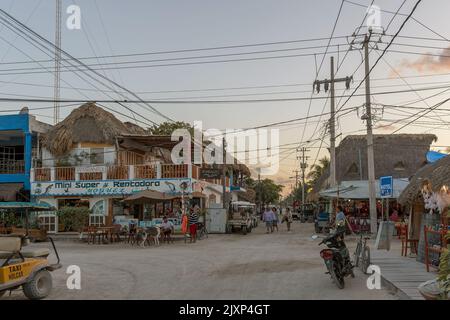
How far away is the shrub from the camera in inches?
1102

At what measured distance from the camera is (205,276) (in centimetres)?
1173

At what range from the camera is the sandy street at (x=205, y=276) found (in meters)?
9.41

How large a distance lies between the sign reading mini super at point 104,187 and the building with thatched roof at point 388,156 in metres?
16.3

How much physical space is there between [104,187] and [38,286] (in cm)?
1945

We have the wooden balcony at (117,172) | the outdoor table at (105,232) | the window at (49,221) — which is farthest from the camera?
the window at (49,221)

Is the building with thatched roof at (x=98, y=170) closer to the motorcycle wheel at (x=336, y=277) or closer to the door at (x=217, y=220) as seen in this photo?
the door at (x=217, y=220)

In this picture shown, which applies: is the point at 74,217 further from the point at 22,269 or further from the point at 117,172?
the point at 22,269

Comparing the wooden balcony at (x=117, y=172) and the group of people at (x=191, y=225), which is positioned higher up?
the wooden balcony at (x=117, y=172)

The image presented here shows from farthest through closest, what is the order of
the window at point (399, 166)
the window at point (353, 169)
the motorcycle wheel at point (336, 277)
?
the window at point (353, 169)
the window at point (399, 166)
the motorcycle wheel at point (336, 277)

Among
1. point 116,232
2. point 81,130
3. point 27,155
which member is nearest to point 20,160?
point 27,155

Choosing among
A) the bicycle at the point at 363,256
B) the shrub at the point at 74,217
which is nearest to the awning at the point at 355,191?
the bicycle at the point at 363,256

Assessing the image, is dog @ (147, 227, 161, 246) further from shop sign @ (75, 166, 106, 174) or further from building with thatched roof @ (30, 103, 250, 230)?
shop sign @ (75, 166, 106, 174)

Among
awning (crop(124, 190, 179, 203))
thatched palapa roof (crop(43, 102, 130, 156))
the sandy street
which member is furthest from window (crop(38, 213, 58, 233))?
the sandy street
